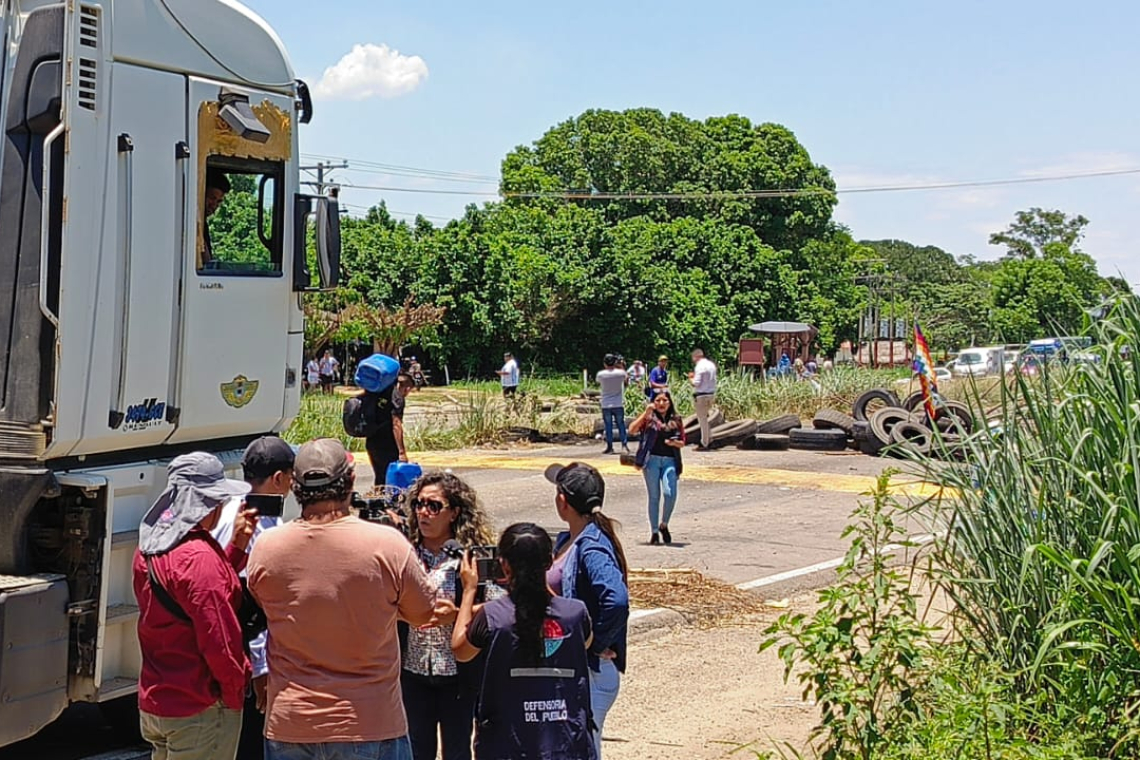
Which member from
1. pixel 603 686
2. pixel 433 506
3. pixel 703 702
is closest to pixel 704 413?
pixel 703 702

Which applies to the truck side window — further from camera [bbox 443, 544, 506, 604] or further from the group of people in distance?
camera [bbox 443, 544, 506, 604]

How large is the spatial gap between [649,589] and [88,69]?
20.2 feet

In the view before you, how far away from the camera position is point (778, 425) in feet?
77.6

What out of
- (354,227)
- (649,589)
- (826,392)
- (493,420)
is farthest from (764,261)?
(649,589)

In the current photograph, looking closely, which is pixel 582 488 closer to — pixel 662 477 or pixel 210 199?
pixel 210 199

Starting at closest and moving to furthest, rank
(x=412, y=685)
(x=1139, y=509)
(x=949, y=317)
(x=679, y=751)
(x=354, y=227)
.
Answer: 1. (x=412, y=685)
2. (x=1139, y=509)
3. (x=679, y=751)
4. (x=354, y=227)
5. (x=949, y=317)

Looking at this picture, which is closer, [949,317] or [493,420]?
[493,420]

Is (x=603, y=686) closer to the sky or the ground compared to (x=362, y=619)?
closer to the ground

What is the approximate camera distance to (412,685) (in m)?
4.82

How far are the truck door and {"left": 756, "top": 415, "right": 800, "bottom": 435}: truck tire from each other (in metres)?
17.2

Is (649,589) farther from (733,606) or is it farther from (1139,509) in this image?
(1139,509)

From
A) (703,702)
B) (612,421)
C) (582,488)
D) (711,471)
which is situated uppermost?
(582,488)

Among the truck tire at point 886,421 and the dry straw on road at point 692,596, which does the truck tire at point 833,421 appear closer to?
the truck tire at point 886,421

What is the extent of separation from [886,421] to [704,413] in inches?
129
